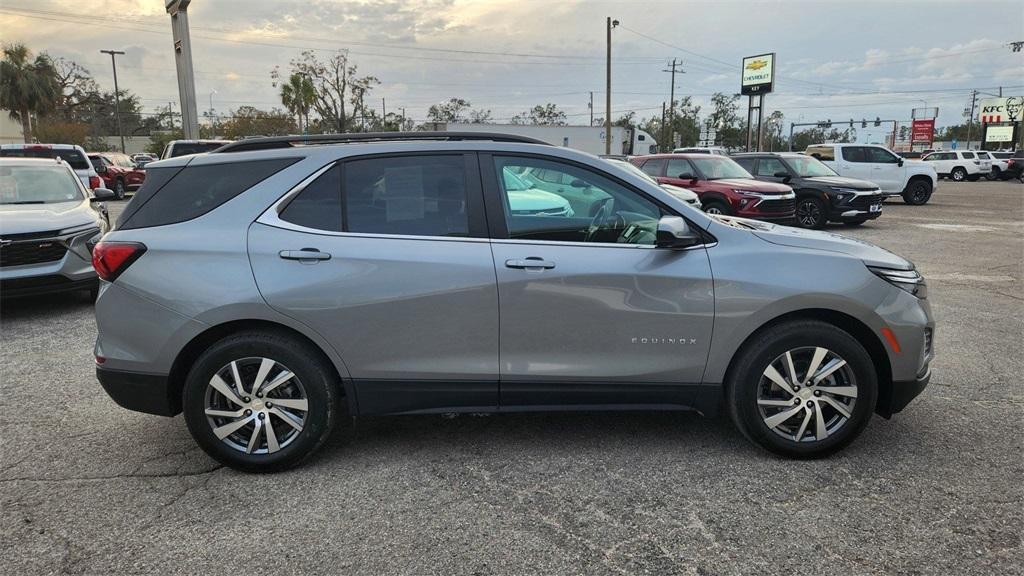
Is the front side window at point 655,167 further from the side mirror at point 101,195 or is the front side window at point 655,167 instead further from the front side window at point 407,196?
the front side window at point 407,196

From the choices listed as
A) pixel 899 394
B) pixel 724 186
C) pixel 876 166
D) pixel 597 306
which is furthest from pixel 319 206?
pixel 876 166

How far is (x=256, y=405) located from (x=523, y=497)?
1.40 metres

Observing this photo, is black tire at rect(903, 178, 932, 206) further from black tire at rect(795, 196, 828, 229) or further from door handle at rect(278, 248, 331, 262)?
door handle at rect(278, 248, 331, 262)

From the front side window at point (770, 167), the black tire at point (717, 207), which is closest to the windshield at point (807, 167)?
the front side window at point (770, 167)

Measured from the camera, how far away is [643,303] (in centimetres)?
330

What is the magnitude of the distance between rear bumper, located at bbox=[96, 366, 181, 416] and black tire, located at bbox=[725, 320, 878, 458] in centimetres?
289

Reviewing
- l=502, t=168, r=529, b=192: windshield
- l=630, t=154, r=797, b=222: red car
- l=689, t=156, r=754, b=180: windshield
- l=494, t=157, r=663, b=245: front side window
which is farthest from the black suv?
l=502, t=168, r=529, b=192: windshield

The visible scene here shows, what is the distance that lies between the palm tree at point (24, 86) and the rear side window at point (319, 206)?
51187 millimetres

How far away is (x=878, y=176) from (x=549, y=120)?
66.0m

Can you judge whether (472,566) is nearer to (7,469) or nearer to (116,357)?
(116,357)

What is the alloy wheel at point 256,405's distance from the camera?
327 centimetres

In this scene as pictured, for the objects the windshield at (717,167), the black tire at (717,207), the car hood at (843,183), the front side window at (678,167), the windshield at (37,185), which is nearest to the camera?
the windshield at (37,185)

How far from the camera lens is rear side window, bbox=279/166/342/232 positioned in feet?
Answer: 11.0

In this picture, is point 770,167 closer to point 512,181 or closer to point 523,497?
point 512,181
